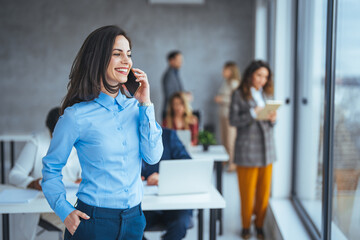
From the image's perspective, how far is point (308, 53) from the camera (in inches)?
152

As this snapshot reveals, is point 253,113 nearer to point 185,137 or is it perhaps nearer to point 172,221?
point 185,137

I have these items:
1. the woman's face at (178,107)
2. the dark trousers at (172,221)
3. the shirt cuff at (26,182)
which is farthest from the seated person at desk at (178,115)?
the shirt cuff at (26,182)

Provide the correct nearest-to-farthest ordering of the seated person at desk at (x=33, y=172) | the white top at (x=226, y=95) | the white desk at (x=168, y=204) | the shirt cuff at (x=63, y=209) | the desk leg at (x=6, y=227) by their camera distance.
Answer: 1. the shirt cuff at (x=63, y=209)
2. the white desk at (x=168, y=204)
3. the desk leg at (x=6, y=227)
4. the seated person at desk at (x=33, y=172)
5. the white top at (x=226, y=95)

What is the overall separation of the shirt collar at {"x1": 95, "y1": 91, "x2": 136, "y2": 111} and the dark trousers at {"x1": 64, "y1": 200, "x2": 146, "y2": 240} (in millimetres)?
354

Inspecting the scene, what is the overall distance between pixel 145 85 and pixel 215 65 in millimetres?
6192

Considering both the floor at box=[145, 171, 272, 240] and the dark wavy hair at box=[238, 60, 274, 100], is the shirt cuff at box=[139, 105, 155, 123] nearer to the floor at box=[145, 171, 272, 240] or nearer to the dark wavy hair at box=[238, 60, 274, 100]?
the floor at box=[145, 171, 272, 240]

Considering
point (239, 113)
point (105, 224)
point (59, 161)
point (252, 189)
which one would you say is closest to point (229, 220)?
point (252, 189)

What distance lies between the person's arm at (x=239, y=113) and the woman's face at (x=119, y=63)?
2.31m

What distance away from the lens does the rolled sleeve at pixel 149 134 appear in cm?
160

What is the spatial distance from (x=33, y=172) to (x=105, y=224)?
1426mm

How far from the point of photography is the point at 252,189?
3840mm

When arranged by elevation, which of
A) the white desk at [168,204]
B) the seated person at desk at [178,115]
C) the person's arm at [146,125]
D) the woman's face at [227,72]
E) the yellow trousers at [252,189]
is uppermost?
the woman's face at [227,72]

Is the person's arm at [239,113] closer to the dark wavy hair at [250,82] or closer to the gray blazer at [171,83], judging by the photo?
the dark wavy hair at [250,82]

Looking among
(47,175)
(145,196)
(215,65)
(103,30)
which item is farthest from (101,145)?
(215,65)
